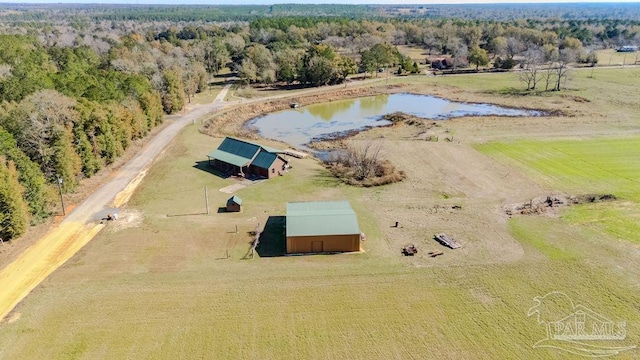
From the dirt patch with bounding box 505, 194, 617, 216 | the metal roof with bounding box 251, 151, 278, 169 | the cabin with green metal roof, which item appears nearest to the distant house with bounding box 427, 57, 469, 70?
the dirt patch with bounding box 505, 194, 617, 216

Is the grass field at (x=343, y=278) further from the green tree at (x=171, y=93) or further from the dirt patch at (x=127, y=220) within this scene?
the green tree at (x=171, y=93)

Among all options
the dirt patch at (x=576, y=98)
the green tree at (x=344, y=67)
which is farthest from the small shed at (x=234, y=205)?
the dirt patch at (x=576, y=98)

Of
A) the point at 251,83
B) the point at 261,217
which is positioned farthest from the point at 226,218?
the point at 251,83

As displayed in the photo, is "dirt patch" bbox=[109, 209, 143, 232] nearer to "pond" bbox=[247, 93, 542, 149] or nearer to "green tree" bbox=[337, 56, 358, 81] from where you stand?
"pond" bbox=[247, 93, 542, 149]

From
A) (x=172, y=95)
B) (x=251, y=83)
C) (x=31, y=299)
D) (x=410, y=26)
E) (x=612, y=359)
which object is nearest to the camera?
(x=612, y=359)

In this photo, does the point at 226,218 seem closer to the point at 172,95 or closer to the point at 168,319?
the point at 168,319

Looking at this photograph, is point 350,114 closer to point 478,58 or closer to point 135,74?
point 135,74
